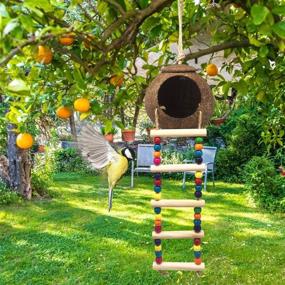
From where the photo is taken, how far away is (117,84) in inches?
89.1

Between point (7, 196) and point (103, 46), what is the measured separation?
5660 millimetres

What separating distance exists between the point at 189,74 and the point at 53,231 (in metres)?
4.23

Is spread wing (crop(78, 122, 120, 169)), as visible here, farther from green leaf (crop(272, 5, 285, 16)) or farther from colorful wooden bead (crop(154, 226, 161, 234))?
green leaf (crop(272, 5, 285, 16))

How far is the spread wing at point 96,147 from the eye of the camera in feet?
9.28

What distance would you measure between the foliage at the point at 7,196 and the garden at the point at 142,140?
0.03m

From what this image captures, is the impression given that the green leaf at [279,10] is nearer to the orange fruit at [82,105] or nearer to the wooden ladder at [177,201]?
the wooden ladder at [177,201]

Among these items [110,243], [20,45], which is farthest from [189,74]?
[110,243]

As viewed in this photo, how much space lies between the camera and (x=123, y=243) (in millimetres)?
5281

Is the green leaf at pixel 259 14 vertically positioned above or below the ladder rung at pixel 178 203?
above

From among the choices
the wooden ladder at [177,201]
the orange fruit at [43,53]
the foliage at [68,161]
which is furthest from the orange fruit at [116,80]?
the foliage at [68,161]

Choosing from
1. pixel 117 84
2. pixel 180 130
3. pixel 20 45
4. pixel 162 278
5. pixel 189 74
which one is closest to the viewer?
pixel 20 45

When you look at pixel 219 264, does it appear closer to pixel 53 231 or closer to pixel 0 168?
pixel 53 231

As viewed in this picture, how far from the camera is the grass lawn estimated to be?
14.1 feet

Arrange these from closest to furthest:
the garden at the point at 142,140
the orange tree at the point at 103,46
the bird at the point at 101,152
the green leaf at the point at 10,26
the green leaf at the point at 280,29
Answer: the green leaf at the point at 10,26 → the orange tree at the point at 103,46 → the green leaf at the point at 280,29 → the garden at the point at 142,140 → the bird at the point at 101,152
